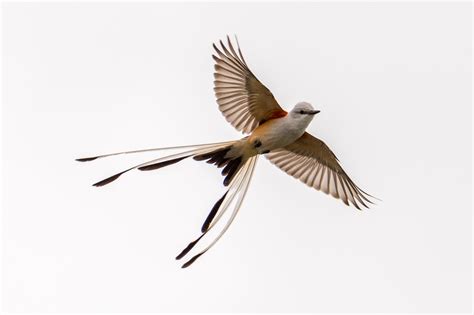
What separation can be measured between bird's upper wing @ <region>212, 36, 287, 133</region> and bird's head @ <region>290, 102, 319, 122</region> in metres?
0.41

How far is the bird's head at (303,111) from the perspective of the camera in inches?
306

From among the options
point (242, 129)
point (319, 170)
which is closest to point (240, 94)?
point (242, 129)

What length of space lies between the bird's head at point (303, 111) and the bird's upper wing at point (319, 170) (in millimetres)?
1115

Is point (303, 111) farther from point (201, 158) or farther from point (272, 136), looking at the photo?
point (201, 158)

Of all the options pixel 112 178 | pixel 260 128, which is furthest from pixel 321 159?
pixel 112 178

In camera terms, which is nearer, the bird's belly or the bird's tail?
the bird's tail

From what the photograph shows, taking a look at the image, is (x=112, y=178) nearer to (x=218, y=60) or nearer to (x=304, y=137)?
(x=218, y=60)

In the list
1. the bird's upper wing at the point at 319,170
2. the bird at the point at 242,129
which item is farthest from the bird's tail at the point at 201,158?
the bird's upper wing at the point at 319,170

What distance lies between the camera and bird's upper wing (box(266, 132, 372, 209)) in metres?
9.03

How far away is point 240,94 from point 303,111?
0.79 metres

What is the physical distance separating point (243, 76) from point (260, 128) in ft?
1.70

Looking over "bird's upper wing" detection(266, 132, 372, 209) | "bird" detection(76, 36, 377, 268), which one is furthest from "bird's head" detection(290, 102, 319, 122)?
"bird's upper wing" detection(266, 132, 372, 209)

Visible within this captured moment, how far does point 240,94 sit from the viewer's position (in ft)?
27.3

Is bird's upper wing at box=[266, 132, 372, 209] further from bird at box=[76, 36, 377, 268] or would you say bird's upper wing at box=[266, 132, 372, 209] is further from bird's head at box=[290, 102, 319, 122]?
bird's head at box=[290, 102, 319, 122]
